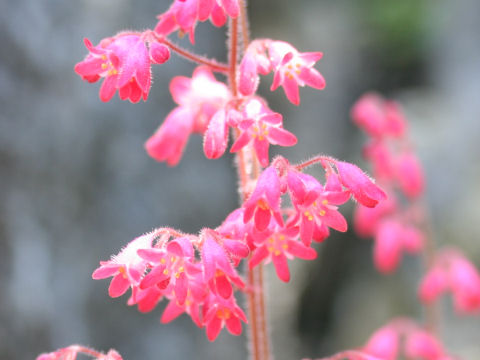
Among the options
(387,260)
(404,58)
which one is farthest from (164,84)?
(404,58)

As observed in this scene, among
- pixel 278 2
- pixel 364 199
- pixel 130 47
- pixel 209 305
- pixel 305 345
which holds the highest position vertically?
pixel 278 2

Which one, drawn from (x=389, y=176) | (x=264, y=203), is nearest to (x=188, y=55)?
(x=264, y=203)

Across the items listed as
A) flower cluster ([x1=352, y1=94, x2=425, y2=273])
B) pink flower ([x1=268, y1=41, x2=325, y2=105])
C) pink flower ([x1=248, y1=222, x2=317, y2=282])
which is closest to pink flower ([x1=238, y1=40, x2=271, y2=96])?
pink flower ([x1=268, y1=41, x2=325, y2=105])

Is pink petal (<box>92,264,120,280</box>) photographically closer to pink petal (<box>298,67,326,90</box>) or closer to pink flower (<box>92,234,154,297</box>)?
pink flower (<box>92,234,154,297</box>)

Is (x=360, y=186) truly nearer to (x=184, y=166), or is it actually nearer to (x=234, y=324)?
(x=234, y=324)

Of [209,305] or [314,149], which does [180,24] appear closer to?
[209,305]
